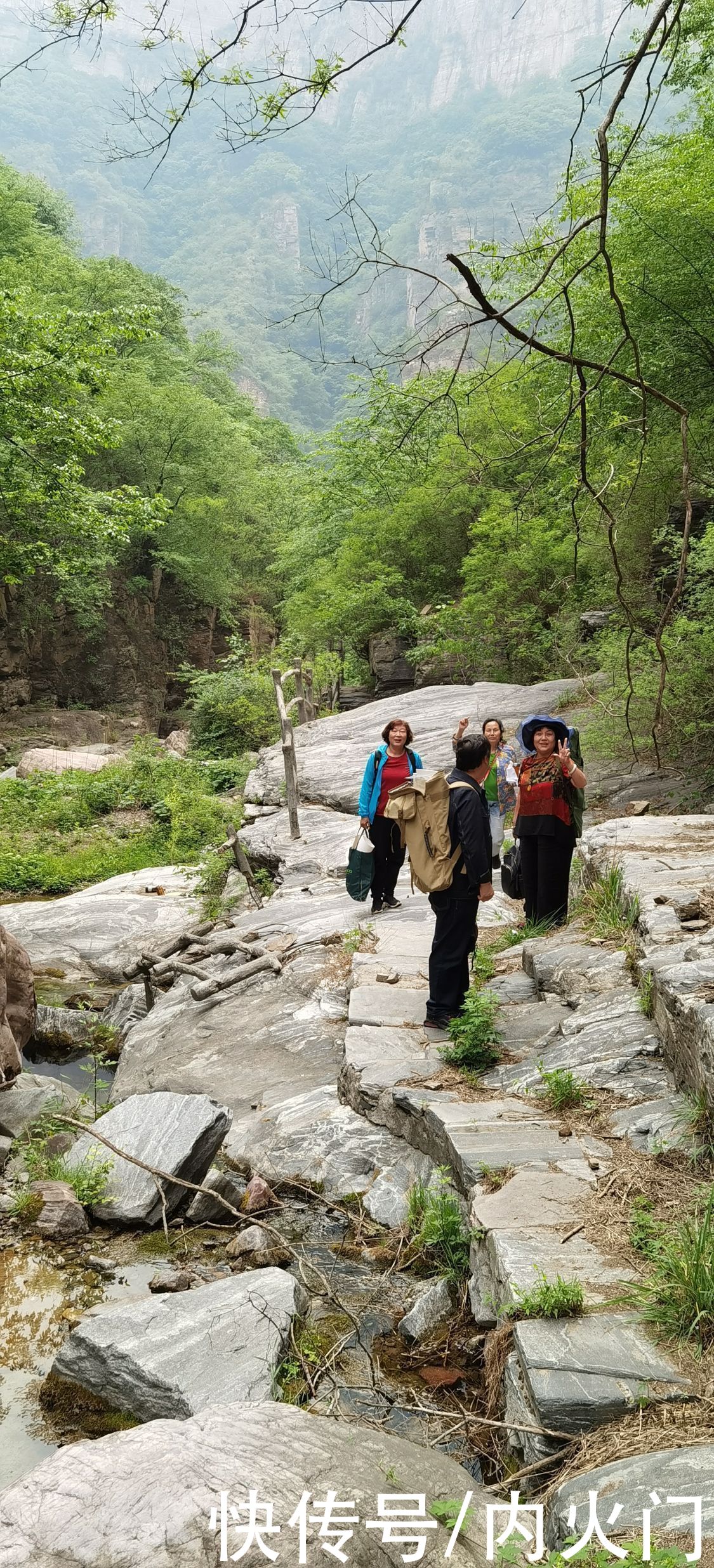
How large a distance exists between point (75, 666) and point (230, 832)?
65.4 ft

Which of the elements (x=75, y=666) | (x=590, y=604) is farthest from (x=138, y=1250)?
(x=75, y=666)

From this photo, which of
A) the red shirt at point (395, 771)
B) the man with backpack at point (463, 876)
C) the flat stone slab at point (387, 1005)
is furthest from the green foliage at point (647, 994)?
the red shirt at point (395, 771)

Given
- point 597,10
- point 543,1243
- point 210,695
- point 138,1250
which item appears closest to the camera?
point 543,1243

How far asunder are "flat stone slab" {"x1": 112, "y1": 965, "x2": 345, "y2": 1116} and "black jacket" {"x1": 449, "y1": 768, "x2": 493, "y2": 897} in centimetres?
194

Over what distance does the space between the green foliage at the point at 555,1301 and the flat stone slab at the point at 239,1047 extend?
11.4 ft

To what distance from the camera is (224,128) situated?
9.43 ft

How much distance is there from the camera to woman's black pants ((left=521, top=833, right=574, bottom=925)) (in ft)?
23.0

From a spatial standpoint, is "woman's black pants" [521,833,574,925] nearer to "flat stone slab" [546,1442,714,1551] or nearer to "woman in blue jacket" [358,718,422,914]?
"woman in blue jacket" [358,718,422,914]

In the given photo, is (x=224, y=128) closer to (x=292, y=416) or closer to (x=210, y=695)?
(x=210, y=695)

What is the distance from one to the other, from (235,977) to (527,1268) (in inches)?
209

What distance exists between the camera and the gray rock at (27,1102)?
6.84 meters

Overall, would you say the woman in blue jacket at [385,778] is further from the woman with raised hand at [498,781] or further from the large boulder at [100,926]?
the large boulder at [100,926]

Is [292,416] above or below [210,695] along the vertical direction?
above

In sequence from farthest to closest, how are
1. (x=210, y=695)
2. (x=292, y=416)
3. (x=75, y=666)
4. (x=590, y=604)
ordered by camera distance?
1. (x=292, y=416)
2. (x=75, y=666)
3. (x=210, y=695)
4. (x=590, y=604)
